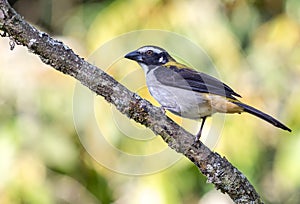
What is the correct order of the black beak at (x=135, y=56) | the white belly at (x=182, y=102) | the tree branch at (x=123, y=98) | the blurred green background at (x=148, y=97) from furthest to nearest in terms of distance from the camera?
1. the blurred green background at (x=148, y=97)
2. the black beak at (x=135, y=56)
3. the white belly at (x=182, y=102)
4. the tree branch at (x=123, y=98)

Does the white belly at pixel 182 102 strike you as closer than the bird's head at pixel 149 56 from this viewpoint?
Yes

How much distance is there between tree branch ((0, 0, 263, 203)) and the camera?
208 cm

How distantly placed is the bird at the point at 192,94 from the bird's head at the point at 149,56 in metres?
0.05

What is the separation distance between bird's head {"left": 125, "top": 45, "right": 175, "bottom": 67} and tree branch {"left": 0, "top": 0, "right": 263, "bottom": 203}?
0.79 m

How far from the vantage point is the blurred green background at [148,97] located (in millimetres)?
3516

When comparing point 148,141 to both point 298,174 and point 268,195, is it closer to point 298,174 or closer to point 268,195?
point 298,174

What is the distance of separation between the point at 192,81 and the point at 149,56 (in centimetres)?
27

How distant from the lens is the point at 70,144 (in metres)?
3.66

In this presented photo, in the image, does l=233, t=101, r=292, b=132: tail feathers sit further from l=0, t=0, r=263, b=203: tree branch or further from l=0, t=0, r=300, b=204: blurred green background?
l=0, t=0, r=300, b=204: blurred green background

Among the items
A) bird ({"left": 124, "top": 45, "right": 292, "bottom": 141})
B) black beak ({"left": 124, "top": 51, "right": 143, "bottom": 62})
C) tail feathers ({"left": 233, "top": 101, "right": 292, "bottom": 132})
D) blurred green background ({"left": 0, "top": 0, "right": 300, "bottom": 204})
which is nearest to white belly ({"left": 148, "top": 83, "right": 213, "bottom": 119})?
bird ({"left": 124, "top": 45, "right": 292, "bottom": 141})

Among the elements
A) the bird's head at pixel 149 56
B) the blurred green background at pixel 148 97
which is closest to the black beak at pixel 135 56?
the bird's head at pixel 149 56

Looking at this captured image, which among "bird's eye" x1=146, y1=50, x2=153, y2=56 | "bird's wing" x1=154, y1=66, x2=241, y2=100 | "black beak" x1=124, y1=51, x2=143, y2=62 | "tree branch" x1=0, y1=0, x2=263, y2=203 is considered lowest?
"tree branch" x1=0, y1=0, x2=263, y2=203

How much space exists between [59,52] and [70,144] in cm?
160

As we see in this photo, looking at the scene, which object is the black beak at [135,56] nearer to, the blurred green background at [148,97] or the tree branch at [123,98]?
the blurred green background at [148,97]
